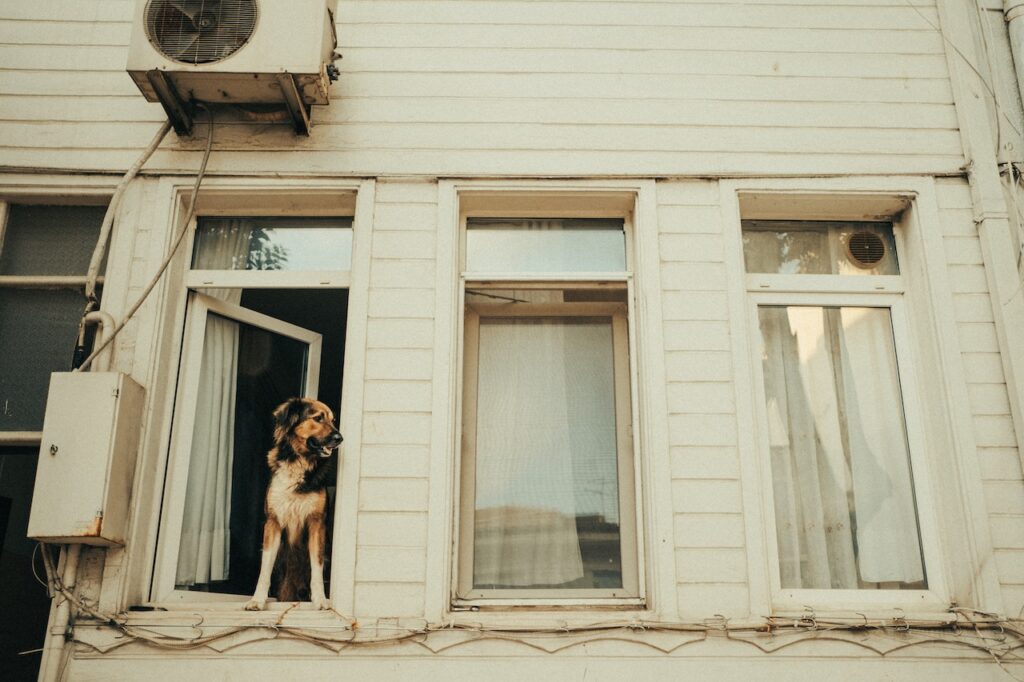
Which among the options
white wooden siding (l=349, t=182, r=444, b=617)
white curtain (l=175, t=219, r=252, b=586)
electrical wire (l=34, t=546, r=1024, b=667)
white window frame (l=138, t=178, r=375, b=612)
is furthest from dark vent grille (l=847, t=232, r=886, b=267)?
white curtain (l=175, t=219, r=252, b=586)

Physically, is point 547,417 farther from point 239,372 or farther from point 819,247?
point 819,247

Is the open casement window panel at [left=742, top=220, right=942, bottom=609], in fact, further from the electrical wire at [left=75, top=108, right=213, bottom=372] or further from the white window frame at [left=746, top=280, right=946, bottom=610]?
the electrical wire at [left=75, top=108, right=213, bottom=372]

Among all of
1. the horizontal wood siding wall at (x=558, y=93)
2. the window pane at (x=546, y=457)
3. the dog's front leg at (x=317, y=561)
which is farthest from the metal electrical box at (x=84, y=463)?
the window pane at (x=546, y=457)

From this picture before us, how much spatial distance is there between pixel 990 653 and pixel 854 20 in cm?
308

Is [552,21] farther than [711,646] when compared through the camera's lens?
Yes

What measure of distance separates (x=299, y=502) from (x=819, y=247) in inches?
109

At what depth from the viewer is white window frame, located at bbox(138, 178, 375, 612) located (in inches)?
143

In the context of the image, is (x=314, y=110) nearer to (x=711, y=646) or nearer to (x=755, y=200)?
(x=755, y=200)

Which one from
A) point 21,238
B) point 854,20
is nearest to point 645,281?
point 854,20

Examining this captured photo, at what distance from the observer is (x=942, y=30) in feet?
14.5

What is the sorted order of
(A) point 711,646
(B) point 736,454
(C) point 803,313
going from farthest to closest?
1. (C) point 803,313
2. (B) point 736,454
3. (A) point 711,646

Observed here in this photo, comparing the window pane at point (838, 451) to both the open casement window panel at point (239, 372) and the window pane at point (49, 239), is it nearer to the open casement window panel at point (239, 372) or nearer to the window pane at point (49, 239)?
the open casement window panel at point (239, 372)

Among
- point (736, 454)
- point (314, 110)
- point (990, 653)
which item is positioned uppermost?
point (314, 110)

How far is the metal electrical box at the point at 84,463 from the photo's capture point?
3.41 meters
